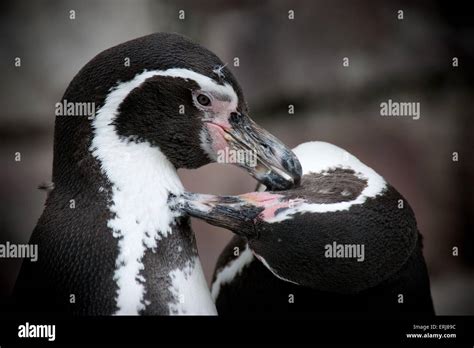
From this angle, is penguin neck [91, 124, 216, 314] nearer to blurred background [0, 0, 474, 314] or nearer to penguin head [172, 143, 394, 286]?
penguin head [172, 143, 394, 286]

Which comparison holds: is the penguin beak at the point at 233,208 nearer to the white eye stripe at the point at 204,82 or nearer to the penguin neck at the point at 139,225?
the penguin neck at the point at 139,225

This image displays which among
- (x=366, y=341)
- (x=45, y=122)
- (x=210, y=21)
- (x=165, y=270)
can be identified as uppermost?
(x=210, y=21)

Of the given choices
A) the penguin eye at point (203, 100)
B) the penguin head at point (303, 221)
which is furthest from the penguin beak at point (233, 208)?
the penguin eye at point (203, 100)

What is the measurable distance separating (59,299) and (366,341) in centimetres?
46

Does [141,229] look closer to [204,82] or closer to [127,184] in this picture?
[127,184]

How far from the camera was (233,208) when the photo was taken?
116cm

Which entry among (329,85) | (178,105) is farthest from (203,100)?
(329,85)

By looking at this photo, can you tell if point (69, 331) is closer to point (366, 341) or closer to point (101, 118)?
point (101, 118)

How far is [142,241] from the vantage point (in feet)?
3.72

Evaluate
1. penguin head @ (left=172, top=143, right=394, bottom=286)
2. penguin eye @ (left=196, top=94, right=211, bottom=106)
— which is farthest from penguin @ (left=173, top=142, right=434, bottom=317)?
penguin eye @ (left=196, top=94, right=211, bottom=106)

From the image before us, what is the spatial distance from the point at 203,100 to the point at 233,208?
0.51ft

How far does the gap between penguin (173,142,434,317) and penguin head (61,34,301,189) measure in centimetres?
6

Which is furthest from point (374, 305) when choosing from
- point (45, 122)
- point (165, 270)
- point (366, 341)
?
point (45, 122)

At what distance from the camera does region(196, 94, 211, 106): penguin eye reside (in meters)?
1.16
